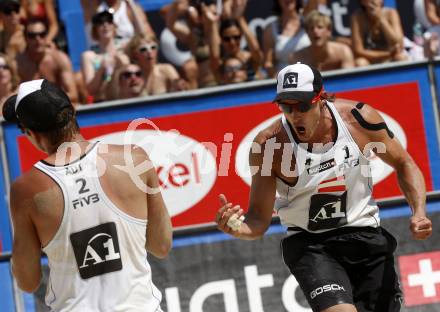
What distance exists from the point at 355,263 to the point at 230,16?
495 centimetres

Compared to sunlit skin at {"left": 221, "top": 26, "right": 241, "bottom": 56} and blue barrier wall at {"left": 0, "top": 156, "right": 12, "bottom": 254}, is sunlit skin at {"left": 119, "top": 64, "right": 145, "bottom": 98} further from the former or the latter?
blue barrier wall at {"left": 0, "top": 156, "right": 12, "bottom": 254}

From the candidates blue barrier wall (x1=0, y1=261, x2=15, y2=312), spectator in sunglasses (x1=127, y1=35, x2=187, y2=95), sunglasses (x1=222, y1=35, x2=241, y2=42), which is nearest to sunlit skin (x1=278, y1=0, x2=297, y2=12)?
sunglasses (x1=222, y1=35, x2=241, y2=42)

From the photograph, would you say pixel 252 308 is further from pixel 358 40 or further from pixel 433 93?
pixel 358 40

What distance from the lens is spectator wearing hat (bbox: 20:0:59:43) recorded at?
10.0 metres

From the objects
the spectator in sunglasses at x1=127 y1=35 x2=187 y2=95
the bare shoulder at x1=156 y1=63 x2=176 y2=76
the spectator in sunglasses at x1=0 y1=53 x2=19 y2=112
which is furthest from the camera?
the bare shoulder at x1=156 y1=63 x2=176 y2=76

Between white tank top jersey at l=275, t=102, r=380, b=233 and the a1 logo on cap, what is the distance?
344 millimetres

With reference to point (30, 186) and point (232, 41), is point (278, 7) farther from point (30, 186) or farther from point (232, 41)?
point (30, 186)

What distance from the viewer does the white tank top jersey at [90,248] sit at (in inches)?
145

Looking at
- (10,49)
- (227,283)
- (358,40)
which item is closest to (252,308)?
(227,283)

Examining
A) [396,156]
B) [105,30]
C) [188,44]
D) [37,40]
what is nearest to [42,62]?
[37,40]

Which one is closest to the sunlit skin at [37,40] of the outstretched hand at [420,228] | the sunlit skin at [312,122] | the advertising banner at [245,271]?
the advertising banner at [245,271]

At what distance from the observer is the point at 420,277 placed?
6.86 m

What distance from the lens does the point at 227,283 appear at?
6984 mm

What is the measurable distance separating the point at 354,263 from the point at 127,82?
390 cm
